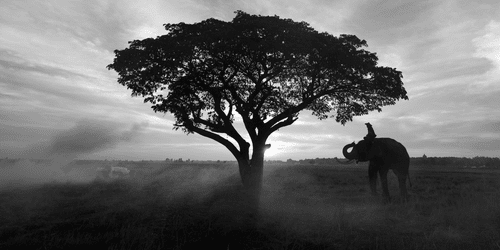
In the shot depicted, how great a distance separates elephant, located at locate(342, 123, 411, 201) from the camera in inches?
612

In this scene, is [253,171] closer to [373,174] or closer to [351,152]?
[351,152]

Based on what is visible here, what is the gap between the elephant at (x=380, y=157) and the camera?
15539mm

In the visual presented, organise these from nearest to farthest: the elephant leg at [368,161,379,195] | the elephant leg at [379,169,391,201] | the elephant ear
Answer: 1. the elephant leg at [379,169,391,201]
2. the elephant ear
3. the elephant leg at [368,161,379,195]

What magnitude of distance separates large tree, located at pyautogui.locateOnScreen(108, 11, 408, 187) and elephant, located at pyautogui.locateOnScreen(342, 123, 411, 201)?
161 inches

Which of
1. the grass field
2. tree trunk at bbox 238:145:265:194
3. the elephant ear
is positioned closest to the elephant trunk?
the elephant ear

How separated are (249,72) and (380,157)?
881cm

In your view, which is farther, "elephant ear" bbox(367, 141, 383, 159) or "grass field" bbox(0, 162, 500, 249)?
"elephant ear" bbox(367, 141, 383, 159)

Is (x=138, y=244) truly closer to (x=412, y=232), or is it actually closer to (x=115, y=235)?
(x=115, y=235)

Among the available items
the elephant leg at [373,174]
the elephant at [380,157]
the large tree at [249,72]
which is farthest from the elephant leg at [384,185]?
the large tree at [249,72]

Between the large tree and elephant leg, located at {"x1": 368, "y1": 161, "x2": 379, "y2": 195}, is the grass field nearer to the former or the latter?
elephant leg, located at {"x1": 368, "y1": 161, "x2": 379, "y2": 195}

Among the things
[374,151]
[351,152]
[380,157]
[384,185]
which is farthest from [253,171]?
[384,185]

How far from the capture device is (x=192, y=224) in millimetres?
10492

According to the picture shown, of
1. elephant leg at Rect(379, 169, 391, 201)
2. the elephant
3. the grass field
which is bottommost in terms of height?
the grass field

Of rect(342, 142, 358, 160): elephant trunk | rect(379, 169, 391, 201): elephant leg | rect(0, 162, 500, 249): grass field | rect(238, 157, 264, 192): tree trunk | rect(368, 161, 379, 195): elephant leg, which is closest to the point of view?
rect(0, 162, 500, 249): grass field
